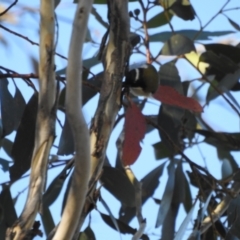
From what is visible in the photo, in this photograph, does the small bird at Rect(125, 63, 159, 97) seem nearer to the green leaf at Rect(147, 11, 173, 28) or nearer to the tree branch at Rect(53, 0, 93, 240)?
the tree branch at Rect(53, 0, 93, 240)

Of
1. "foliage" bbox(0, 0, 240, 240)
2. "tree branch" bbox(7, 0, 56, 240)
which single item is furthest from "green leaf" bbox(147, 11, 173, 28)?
"tree branch" bbox(7, 0, 56, 240)

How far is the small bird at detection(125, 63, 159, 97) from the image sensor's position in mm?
952

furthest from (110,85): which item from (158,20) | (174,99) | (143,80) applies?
(158,20)

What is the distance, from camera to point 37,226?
0.84m

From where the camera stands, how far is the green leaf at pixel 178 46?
1305 millimetres

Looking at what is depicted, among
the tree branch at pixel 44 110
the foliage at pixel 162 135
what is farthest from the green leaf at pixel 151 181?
the tree branch at pixel 44 110

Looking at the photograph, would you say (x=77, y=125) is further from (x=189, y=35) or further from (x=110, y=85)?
(x=189, y=35)

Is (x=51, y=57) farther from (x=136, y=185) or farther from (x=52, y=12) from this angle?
(x=136, y=185)

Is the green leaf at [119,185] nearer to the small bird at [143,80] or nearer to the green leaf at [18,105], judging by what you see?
the green leaf at [18,105]

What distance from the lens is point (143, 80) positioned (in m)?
0.98

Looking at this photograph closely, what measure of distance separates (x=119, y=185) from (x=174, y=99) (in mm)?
254

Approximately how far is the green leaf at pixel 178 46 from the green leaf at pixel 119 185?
0.22 metres

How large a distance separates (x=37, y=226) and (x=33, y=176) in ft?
0.23

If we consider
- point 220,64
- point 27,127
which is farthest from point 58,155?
point 220,64
